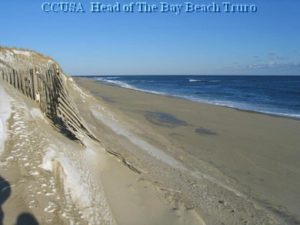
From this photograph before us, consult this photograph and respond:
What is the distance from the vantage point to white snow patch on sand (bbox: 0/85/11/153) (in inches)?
222

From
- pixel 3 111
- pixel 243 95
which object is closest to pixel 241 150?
pixel 3 111

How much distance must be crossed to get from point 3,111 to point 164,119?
33.4ft

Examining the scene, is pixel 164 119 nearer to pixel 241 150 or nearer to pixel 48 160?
pixel 241 150

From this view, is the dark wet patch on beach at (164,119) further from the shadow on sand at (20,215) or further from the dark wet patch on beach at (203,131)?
the shadow on sand at (20,215)

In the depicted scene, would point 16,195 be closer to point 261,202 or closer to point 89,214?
point 89,214

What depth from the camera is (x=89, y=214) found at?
14.7 feet

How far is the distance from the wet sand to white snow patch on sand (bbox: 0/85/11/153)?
3029mm

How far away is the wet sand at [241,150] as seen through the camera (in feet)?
23.4

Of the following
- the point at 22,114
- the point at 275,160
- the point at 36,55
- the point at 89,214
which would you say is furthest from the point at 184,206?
the point at 36,55

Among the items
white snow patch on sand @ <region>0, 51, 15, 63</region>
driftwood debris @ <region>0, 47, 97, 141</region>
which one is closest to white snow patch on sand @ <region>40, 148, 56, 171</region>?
driftwood debris @ <region>0, 47, 97, 141</region>

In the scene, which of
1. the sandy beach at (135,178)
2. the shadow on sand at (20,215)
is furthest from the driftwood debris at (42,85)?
the shadow on sand at (20,215)

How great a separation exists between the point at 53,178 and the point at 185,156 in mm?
4986

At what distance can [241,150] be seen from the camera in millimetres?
10336

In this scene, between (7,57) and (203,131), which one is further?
(203,131)
